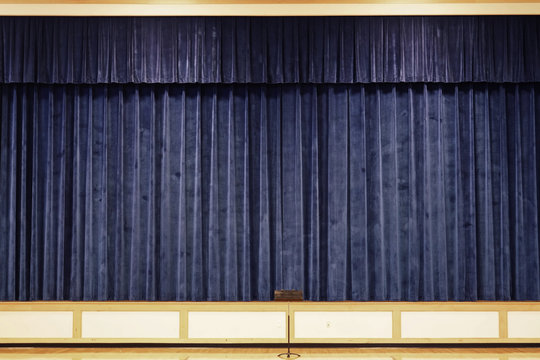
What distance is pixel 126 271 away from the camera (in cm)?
526

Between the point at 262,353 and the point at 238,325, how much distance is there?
1.14 ft

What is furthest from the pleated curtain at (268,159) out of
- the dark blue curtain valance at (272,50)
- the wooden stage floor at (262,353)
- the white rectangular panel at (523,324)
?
the wooden stage floor at (262,353)

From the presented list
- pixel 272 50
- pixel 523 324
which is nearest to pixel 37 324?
pixel 272 50

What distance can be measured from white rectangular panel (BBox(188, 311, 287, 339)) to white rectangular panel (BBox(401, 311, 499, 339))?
1189mm

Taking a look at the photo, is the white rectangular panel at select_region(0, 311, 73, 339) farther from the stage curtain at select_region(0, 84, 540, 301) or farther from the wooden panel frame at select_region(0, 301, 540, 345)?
the stage curtain at select_region(0, 84, 540, 301)

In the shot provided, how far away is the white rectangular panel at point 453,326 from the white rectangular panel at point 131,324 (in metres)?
2.19

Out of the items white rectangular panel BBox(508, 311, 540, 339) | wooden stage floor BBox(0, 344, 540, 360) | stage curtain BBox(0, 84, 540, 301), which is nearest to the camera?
wooden stage floor BBox(0, 344, 540, 360)

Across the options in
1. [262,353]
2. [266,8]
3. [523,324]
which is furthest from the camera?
[266,8]

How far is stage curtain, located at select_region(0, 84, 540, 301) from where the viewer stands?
5.19 metres

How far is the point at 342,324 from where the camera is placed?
5105mm

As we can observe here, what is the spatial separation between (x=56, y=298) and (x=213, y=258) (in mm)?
1538

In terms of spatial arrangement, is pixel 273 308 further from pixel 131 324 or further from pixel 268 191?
pixel 131 324

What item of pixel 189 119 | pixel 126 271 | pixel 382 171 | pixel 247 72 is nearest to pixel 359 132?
pixel 382 171

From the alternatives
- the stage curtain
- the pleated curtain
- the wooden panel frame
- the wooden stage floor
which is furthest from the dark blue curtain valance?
the wooden stage floor
